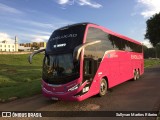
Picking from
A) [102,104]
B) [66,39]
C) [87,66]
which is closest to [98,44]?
[87,66]

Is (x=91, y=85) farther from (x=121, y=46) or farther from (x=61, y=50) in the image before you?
(x=121, y=46)

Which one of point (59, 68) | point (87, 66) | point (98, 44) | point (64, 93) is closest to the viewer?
point (64, 93)

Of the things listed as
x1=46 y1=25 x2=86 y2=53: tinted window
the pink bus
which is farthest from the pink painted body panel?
x1=46 y1=25 x2=86 y2=53: tinted window

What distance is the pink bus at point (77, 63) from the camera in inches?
381

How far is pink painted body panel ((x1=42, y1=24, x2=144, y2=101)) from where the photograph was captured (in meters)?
9.66

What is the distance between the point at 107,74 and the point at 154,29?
30664mm

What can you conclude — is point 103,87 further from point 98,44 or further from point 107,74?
point 98,44

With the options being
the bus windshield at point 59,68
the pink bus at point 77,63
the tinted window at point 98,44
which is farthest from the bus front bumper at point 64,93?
the tinted window at point 98,44

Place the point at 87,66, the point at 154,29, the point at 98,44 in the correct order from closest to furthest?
the point at 87,66, the point at 98,44, the point at 154,29

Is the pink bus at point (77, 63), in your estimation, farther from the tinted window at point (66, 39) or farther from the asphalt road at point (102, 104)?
the asphalt road at point (102, 104)

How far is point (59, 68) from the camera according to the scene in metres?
10.1

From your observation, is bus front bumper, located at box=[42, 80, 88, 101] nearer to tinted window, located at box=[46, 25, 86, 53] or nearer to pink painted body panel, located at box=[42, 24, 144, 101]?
pink painted body panel, located at box=[42, 24, 144, 101]

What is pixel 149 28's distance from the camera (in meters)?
41.4

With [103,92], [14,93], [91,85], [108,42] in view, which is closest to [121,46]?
[108,42]
